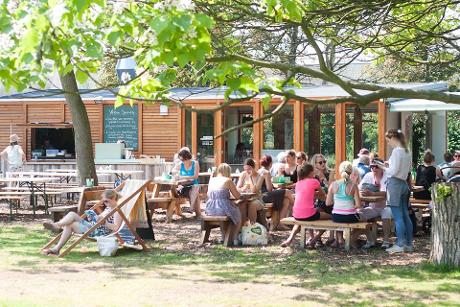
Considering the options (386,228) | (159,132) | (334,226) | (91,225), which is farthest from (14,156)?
(386,228)

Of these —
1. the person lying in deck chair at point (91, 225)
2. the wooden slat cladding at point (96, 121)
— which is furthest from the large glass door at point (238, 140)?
the person lying in deck chair at point (91, 225)

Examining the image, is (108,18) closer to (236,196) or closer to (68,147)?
(236,196)

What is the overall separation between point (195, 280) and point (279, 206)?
4.19 metres

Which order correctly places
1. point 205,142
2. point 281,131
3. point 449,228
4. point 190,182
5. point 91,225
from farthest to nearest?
point 205,142, point 281,131, point 190,182, point 91,225, point 449,228

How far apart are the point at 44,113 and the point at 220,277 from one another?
12.5 meters

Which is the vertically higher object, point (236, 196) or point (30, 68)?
point (30, 68)

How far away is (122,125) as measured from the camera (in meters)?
18.9

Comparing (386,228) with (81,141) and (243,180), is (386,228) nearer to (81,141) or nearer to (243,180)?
(243,180)

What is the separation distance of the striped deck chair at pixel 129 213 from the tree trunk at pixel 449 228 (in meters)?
3.73

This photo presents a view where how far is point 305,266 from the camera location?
28.2 ft

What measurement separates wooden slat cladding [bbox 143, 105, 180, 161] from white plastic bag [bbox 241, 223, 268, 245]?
8430mm

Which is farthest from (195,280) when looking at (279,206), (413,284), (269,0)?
(279,206)

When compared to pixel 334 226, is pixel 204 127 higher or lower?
higher

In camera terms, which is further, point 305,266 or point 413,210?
point 413,210
